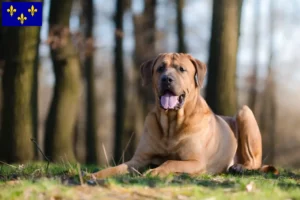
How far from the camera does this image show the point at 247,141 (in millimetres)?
8188

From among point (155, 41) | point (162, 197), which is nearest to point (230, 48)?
point (162, 197)

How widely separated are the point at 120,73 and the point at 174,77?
10073mm

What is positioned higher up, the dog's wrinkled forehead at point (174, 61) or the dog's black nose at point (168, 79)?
the dog's wrinkled forehead at point (174, 61)

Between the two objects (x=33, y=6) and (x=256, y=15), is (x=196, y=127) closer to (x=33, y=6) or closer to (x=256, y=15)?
(x=33, y=6)

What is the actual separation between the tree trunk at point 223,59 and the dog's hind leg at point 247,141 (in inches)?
94.8

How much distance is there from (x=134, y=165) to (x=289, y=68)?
58.4 ft

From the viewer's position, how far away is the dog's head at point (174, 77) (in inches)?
264

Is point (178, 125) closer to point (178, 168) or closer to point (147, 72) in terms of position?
point (178, 168)

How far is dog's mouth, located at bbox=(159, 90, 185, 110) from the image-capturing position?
680 centimetres

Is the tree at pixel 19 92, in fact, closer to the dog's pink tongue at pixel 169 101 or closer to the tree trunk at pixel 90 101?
the dog's pink tongue at pixel 169 101

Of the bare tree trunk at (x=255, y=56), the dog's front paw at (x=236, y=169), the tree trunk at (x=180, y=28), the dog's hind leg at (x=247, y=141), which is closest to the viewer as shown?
the dog's front paw at (x=236, y=169)

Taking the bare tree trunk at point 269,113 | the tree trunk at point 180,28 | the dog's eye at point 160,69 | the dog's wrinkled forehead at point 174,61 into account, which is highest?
the tree trunk at point 180,28

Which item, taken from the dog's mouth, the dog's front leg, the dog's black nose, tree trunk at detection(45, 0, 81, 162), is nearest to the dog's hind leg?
the dog's front leg

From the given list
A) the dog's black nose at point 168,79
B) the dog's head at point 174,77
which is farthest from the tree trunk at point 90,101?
the dog's black nose at point 168,79
